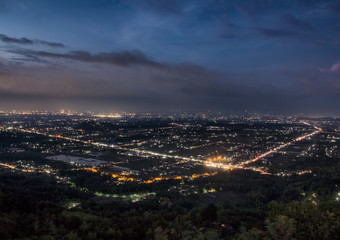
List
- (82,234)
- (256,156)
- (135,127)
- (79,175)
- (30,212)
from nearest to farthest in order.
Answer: (82,234) → (30,212) → (79,175) → (256,156) → (135,127)

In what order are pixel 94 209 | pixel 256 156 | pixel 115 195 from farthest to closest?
pixel 256 156, pixel 115 195, pixel 94 209

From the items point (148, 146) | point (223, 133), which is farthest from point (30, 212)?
point (223, 133)

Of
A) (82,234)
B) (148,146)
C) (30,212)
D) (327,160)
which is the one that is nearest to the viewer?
(82,234)

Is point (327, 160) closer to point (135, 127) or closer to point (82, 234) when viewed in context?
point (82, 234)

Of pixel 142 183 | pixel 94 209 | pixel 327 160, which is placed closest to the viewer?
pixel 94 209

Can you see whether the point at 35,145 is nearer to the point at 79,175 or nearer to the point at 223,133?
the point at 79,175

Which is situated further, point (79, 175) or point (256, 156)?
point (256, 156)

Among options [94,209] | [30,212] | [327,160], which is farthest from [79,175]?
[327,160]

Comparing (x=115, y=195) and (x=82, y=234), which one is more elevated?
(x=82, y=234)

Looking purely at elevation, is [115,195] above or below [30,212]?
below
